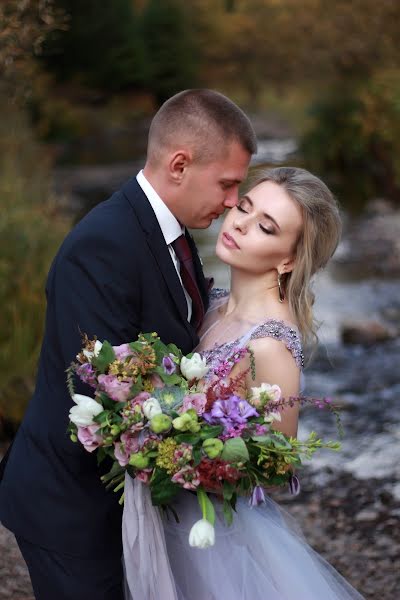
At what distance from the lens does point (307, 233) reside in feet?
10.1

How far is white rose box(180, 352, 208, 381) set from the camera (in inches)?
94.0

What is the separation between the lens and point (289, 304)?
10.5 feet

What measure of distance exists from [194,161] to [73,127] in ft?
91.6

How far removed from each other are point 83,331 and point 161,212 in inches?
20.7

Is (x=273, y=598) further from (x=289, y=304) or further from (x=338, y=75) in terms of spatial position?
(x=338, y=75)

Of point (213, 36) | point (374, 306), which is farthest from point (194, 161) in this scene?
point (213, 36)

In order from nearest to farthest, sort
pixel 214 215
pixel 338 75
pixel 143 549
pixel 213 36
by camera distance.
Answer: pixel 143 549, pixel 214 215, pixel 338 75, pixel 213 36

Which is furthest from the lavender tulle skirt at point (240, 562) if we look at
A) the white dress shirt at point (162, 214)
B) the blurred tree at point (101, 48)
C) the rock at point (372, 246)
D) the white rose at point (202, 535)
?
the blurred tree at point (101, 48)

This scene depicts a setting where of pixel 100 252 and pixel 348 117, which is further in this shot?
pixel 348 117

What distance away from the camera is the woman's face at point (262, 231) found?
9.99 feet

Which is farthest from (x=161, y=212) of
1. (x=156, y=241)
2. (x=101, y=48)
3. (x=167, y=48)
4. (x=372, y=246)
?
(x=167, y=48)

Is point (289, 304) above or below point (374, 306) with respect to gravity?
above

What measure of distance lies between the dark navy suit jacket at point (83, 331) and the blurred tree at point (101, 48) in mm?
34380

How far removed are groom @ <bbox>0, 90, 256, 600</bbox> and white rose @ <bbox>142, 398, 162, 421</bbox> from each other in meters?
0.32
